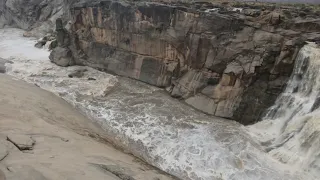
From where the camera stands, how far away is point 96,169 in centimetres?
1011

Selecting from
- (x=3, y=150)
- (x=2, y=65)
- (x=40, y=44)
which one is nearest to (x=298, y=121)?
(x=3, y=150)

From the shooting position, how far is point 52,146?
1170 cm

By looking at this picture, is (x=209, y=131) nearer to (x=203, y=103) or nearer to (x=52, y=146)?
(x=203, y=103)

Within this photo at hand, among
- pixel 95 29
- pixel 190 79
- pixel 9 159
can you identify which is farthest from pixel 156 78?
pixel 9 159

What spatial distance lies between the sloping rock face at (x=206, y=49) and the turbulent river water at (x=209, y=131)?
93 cm

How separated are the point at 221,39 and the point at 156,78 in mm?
6331

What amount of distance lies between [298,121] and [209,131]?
4821 millimetres

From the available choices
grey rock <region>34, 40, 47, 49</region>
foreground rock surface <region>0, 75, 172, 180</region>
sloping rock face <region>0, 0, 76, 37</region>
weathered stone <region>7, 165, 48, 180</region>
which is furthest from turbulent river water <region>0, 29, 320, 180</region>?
sloping rock face <region>0, 0, 76, 37</region>

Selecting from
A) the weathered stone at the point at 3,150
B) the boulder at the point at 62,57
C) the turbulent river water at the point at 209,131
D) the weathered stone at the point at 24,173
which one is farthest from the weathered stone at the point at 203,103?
the weathered stone at the point at 24,173

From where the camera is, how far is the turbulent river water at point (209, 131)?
1478 cm

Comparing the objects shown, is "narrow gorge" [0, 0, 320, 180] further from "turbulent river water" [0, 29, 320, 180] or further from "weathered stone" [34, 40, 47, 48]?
"weathered stone" [34, 40, 47, 48]

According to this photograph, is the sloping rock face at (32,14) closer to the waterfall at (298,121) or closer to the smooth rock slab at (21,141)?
the waterfall at (298,121)

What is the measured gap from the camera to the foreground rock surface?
9.03m

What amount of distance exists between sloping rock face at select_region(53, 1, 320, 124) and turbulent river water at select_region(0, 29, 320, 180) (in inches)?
36.4
